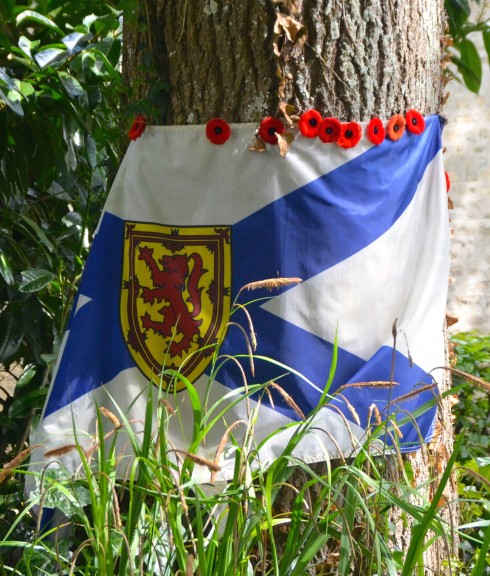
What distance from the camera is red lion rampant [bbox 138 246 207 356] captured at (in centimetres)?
195

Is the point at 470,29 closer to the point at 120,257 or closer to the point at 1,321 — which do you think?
the point at 120,257

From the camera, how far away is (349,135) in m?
1.93

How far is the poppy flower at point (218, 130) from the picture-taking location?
1.94 meters

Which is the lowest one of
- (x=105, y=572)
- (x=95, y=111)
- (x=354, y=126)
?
(x=105, y=572)

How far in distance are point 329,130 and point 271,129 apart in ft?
0.42

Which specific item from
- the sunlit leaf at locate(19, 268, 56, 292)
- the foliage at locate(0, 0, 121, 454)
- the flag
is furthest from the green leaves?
the sunlit leaf at locate(19, 268, 56, 292)

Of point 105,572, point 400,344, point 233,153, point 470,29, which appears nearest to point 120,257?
point 233,153

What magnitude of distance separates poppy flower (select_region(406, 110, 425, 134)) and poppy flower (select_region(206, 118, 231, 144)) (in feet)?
1.38

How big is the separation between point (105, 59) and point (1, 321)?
84cm

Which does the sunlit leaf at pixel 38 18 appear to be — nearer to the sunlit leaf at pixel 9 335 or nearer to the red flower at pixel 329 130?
the sunlit leaf at pixel 9 335

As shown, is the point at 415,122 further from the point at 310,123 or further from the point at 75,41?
the point at 75,41

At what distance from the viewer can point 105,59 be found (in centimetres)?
253

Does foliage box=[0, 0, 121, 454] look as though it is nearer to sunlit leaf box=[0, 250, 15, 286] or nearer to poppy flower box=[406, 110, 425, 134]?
sunlit leaf box=[0, 250, 15, 286]

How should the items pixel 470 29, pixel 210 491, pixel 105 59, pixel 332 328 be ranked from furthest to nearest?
1. pixel 470 29
2. pixel 105 59
3. pixel 332 328
4. pixel 210 491
